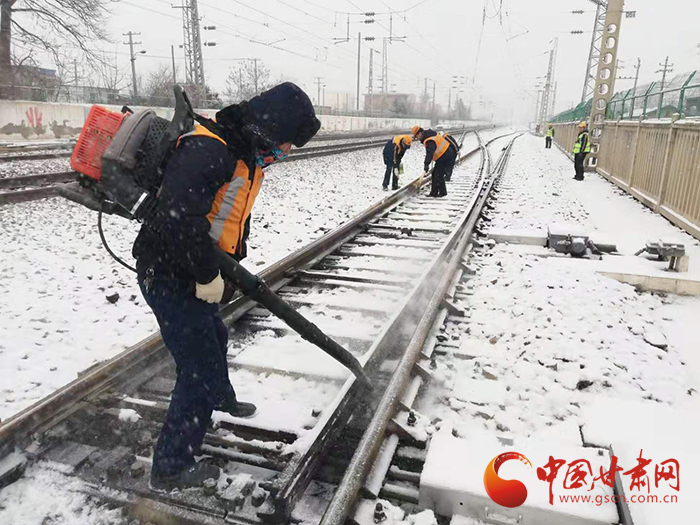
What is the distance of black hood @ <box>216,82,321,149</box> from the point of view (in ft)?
8.01

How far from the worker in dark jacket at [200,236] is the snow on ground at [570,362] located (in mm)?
1478

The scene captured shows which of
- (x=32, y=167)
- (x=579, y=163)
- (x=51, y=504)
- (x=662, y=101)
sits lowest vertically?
(x=51, y=504)

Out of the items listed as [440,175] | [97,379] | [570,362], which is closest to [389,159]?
[440,175]

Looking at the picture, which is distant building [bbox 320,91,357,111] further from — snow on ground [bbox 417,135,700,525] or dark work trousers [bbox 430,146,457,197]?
snow on ground [bbox 417,135,700,525]

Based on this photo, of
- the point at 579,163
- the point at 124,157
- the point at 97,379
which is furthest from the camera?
the point at 579,163

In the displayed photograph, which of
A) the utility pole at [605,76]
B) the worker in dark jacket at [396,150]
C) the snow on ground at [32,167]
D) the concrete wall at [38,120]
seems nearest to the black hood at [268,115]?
the worker in dark jacket at [396,150]

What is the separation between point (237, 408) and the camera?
3223 millimetres

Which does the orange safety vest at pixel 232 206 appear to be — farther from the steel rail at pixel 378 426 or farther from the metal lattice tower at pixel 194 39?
the metal lattice tower at pixel 194 39

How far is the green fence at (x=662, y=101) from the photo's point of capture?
10867mm

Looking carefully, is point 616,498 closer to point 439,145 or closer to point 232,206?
point 232,206

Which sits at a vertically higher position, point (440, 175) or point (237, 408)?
point (440, 175)

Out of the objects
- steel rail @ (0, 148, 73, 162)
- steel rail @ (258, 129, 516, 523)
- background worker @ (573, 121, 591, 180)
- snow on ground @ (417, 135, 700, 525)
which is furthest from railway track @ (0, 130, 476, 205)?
background worker @ (573, 121, 591, 180)

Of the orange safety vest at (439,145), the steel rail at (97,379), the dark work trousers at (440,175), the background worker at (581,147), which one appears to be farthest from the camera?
the background worker at (581,147)

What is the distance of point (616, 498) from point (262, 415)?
77.6 inches
